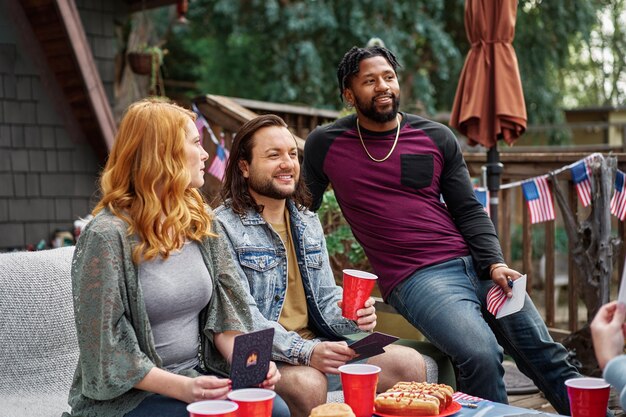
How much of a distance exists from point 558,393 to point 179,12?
9.02 m

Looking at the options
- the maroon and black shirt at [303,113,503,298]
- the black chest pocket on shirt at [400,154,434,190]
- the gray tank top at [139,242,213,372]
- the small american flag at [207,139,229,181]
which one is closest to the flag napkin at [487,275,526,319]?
the maroon and black shirt at [303,113,503,298]

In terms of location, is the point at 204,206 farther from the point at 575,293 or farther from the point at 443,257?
the point at 575,293

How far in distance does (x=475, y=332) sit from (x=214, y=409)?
5.25ft

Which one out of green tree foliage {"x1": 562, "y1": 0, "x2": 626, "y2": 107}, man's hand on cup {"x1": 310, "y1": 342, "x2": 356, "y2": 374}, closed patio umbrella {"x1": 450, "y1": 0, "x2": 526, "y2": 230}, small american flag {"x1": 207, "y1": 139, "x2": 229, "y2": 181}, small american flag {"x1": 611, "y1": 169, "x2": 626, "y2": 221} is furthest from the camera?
green tree foliage {"x1": 562, "y1": 0, "x2": 626, "y2": 107}

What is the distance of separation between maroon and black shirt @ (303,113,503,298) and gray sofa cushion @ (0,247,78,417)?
1256 mm

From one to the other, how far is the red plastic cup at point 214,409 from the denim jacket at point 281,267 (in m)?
0.96

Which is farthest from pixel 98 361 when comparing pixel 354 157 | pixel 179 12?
pixel 179 12

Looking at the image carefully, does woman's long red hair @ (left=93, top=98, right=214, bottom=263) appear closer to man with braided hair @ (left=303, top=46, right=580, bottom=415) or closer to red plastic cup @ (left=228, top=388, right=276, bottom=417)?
red plastic cup @ (left=228, top=388, right=276, bottom=417)

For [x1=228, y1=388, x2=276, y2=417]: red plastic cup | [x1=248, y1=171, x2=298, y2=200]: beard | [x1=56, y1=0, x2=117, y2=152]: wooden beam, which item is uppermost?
[x1=56, y1=0, x2=117, y2=152]: wooden beam

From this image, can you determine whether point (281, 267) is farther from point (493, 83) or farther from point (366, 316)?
point (493, 83)

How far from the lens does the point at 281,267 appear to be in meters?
3.34

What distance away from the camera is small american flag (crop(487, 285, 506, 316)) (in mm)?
3547

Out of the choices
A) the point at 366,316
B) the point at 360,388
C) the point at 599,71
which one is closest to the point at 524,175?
the point at 366,316

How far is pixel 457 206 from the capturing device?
3.87 m
